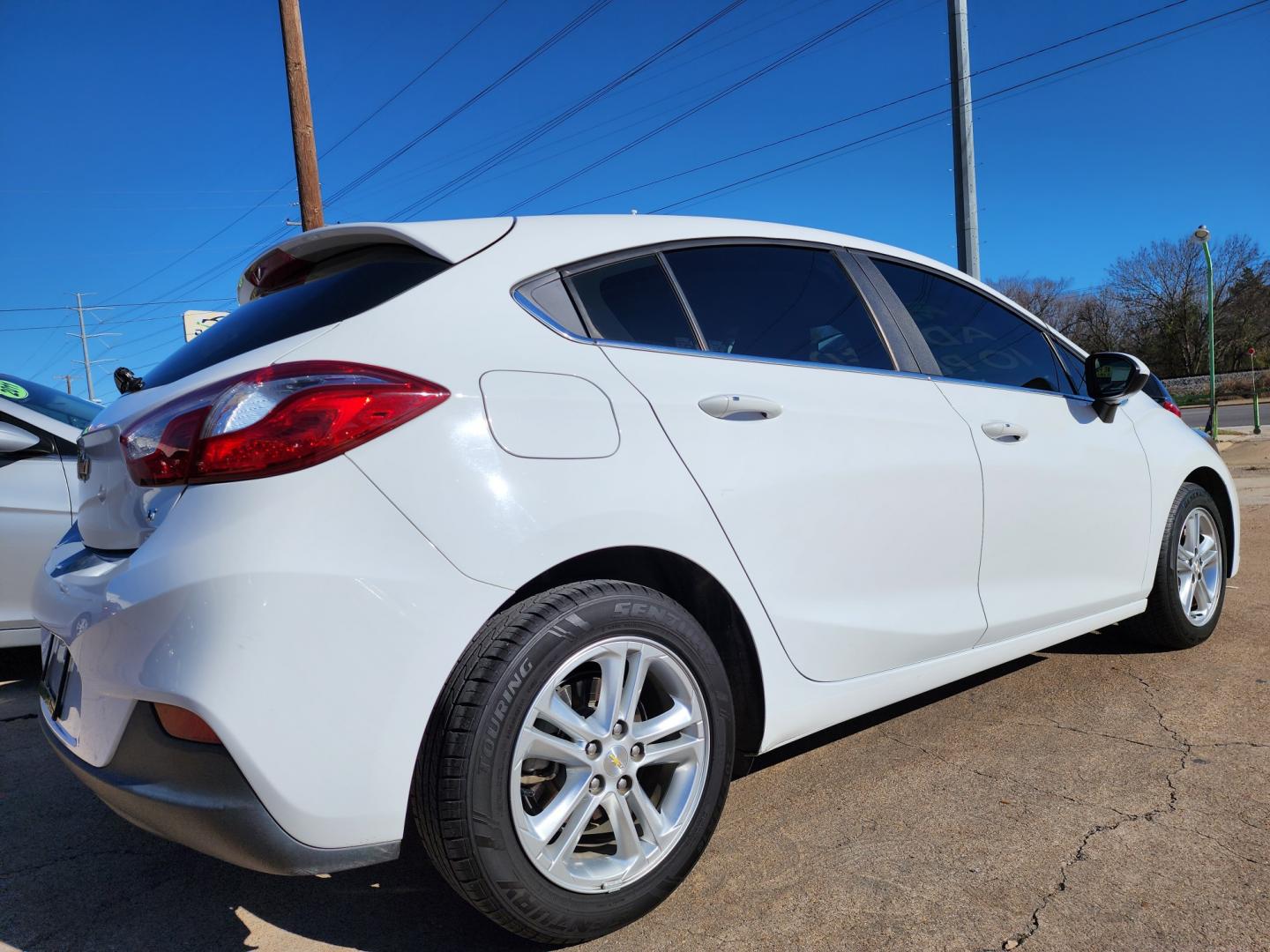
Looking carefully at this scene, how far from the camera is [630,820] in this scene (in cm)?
196

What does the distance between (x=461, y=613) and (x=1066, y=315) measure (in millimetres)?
71156

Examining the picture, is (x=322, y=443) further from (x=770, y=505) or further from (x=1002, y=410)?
(x=1002, y=410)

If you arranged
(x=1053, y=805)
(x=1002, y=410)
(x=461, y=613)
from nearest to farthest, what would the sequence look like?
(x=461, y=613)
(x=1053, y=805)
(x=1002, y=410)

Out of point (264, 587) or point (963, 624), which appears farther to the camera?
point (963, 624)

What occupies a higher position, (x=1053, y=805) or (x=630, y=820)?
(x=630, y=820)

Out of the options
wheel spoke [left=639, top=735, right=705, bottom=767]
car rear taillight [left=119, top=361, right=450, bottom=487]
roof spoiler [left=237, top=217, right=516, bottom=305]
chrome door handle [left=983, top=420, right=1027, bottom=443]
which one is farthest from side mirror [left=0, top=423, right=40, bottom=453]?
chrome door handle [left=983, top=420, right=1027, bottom=443]

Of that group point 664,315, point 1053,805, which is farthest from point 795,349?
point 1053,805

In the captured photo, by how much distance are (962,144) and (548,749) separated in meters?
10.1

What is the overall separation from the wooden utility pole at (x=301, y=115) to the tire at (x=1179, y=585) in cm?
870

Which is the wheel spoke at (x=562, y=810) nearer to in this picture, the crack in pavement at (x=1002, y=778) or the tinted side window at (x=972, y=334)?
the crack in pavement at (x=1002, y=778)

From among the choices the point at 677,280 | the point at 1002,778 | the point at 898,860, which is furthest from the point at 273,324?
the point at 1002,778

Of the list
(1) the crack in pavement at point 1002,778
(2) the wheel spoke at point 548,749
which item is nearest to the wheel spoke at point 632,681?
(2) the wheel spoke at point 548,749

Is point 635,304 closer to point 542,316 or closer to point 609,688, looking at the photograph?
point 542,316

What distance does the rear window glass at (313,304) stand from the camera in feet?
6.45
